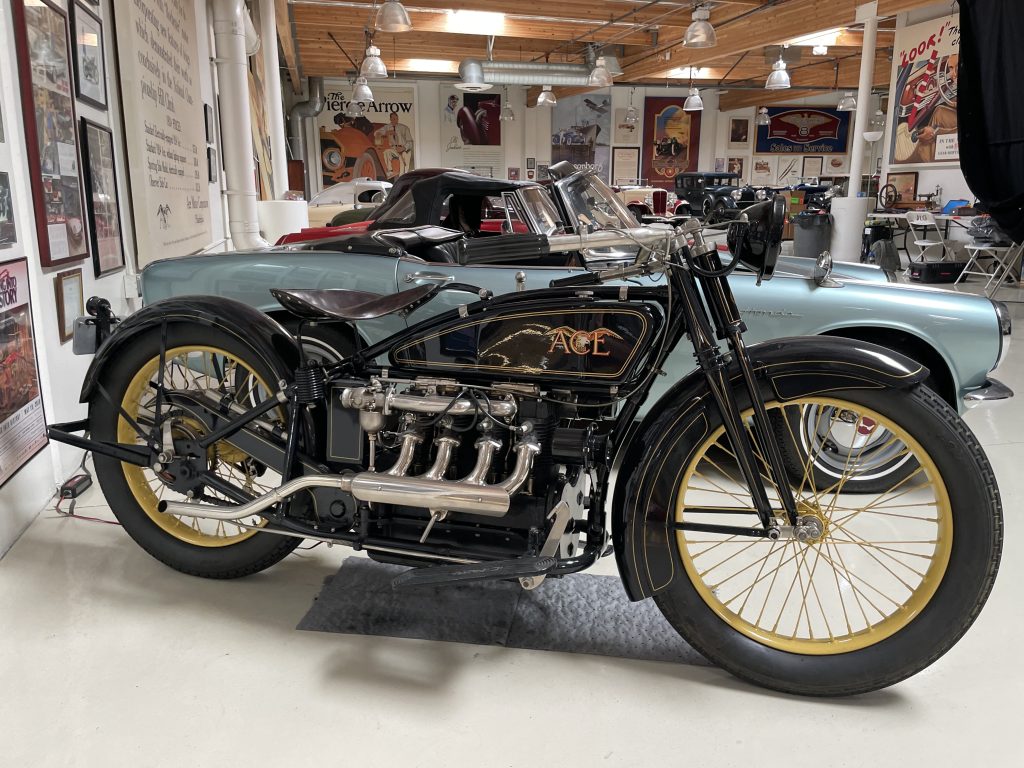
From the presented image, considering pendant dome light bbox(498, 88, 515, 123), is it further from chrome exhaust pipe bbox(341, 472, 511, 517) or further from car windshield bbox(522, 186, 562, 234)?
chrome exhaust pipe bbox(341, 472, 511, 517)

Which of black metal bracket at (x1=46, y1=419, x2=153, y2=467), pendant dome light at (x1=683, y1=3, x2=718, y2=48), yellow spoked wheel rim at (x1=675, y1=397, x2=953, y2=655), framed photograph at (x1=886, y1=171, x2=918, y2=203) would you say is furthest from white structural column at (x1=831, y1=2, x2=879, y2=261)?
black metal bracket at (x1=46, y1=419, x2=153, y2=467)

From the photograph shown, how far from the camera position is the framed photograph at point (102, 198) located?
3.54 meters

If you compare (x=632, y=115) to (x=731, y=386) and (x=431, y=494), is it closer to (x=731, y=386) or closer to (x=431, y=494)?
(x=731, y=386)

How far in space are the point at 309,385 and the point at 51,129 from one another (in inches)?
75.2

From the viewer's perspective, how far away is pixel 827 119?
21.7m

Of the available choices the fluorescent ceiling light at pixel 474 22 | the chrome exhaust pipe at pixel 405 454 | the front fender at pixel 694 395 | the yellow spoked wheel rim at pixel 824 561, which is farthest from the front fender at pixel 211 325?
the fluorescent ceiling light at pixel 474 22

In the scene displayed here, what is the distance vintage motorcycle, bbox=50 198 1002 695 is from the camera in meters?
1.79

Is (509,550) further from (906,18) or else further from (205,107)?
(906,18)

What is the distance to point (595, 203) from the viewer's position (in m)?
3.90

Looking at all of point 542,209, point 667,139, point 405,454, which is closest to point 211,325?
point 405,454

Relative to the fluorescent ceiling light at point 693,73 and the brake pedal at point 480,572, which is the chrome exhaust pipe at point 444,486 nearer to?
the brake pedal at point 480,572

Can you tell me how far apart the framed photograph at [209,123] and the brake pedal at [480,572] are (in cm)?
A: 563

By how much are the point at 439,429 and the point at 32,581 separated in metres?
1.49

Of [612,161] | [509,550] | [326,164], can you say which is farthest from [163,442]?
[612,161]
